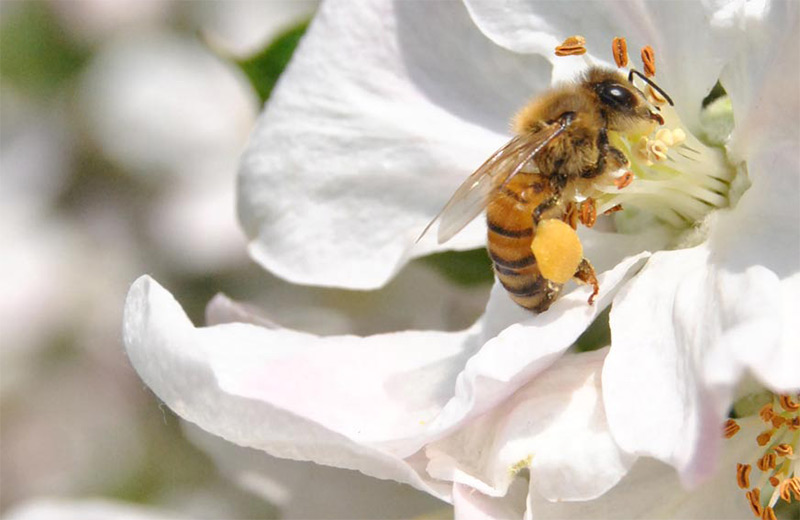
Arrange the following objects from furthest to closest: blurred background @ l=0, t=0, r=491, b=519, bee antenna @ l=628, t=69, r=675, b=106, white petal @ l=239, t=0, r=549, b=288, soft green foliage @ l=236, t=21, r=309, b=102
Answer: blurred background @ l=0, t=0, r=491, b=519
soft green foliage @ l=236, t=21, r=309, b=102
white petal @ l=239, t=0, r=549, b=288
bee antenna @ l=628, t=69, r=675, b=106

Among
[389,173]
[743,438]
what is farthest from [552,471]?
[389,173]

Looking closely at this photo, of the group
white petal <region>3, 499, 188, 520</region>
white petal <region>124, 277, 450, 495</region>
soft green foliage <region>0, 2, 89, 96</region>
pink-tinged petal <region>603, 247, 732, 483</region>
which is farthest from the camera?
soft green foliage <region>0, 2, 89, 96</region>

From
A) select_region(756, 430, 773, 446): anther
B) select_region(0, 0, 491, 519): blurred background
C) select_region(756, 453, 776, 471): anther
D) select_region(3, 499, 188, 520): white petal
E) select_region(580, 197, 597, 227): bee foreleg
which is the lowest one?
select_region(0, 0, 491, 519): blurred background

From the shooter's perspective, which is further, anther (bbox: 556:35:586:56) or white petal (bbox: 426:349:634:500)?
anther (bbox: 556:35:586:56)

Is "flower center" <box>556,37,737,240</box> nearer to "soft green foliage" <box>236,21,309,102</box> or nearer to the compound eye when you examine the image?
the compound eye

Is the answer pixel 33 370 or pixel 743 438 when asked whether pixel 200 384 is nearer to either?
pixel 743 438

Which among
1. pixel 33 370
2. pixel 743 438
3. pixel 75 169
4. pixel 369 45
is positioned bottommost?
pixel 33 370

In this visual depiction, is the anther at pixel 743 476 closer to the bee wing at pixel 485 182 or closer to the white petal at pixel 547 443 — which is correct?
the white petal at pixel 547 443

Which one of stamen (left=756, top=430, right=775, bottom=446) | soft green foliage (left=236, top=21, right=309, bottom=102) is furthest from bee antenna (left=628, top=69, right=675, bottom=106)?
soft green foliage (left=236, top=21, right=309, bottom=102)
